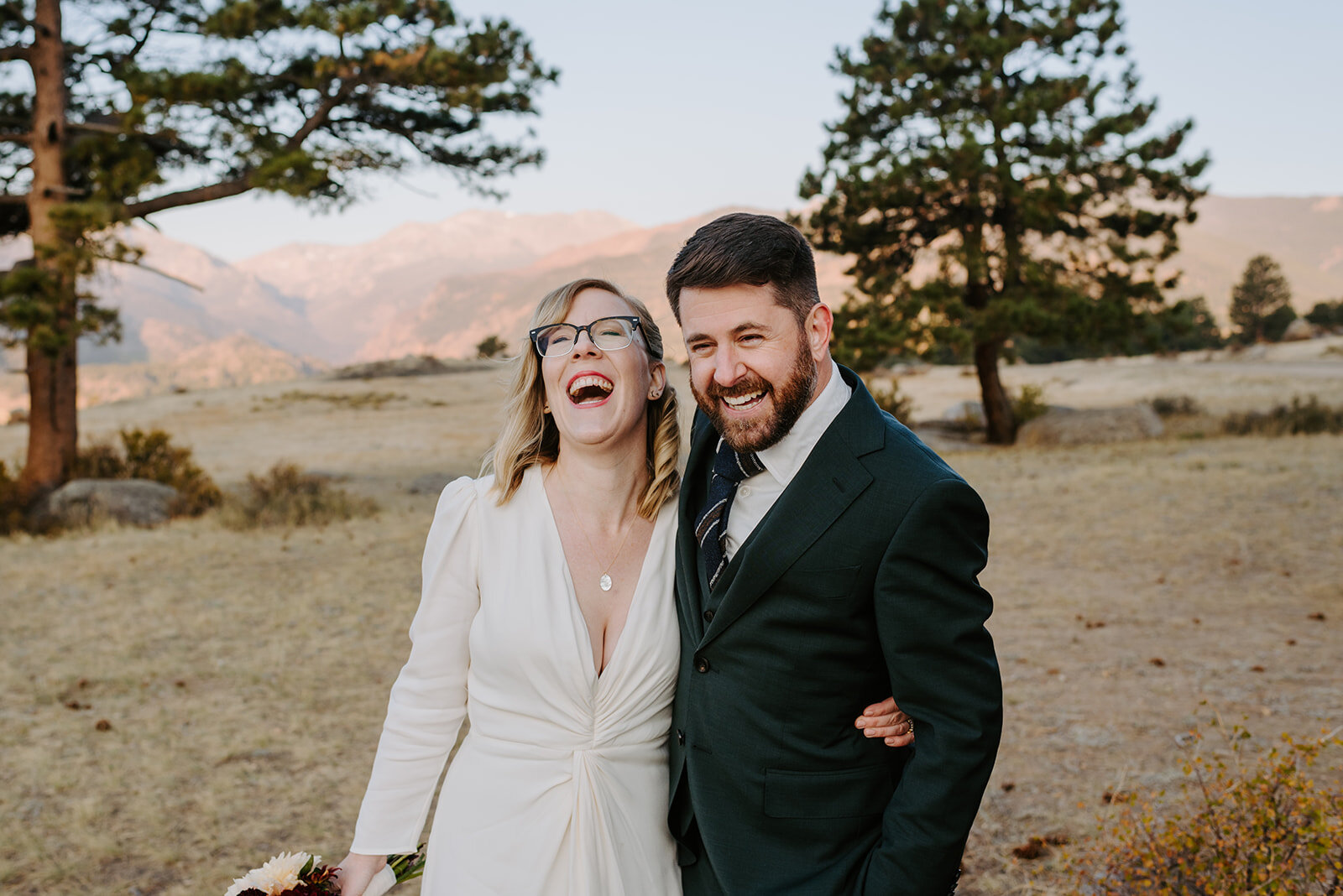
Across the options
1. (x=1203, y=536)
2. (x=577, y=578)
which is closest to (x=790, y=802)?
(x=577, y=578)

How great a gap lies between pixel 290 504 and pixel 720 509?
446 inches

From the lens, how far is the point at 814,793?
77.0 inches

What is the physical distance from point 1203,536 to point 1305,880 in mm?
7288

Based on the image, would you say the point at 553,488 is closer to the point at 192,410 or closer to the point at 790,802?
the point at 790,802

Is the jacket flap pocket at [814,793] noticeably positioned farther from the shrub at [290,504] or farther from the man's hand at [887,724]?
the shrub at [290,504]

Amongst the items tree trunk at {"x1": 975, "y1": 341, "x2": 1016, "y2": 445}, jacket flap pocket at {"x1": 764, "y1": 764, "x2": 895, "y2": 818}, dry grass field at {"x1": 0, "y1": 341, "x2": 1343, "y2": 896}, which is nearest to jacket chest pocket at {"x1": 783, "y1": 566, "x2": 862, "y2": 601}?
jacket flap pocket at {"x1": 764, "y1": 764, "x2": 895, "y2": 818}

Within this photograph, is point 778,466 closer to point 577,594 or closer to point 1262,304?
point 577,594

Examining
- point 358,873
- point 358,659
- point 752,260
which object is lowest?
point 358,659

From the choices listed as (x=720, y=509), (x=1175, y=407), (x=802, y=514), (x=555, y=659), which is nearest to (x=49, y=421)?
(x=555, y=659)

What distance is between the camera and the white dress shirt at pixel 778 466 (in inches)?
80.7

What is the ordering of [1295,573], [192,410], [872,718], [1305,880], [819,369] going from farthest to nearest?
[192,410] → [1295,573] → [1305,880] → [819,369] → [872,718]

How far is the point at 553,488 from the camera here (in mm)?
2449

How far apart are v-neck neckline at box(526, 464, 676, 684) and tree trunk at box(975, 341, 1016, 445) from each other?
716 inches

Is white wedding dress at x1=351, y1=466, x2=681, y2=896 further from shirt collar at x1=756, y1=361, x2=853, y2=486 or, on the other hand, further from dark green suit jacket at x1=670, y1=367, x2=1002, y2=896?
shirt collar at x1=756, y1=361, x2=853, y2=486
